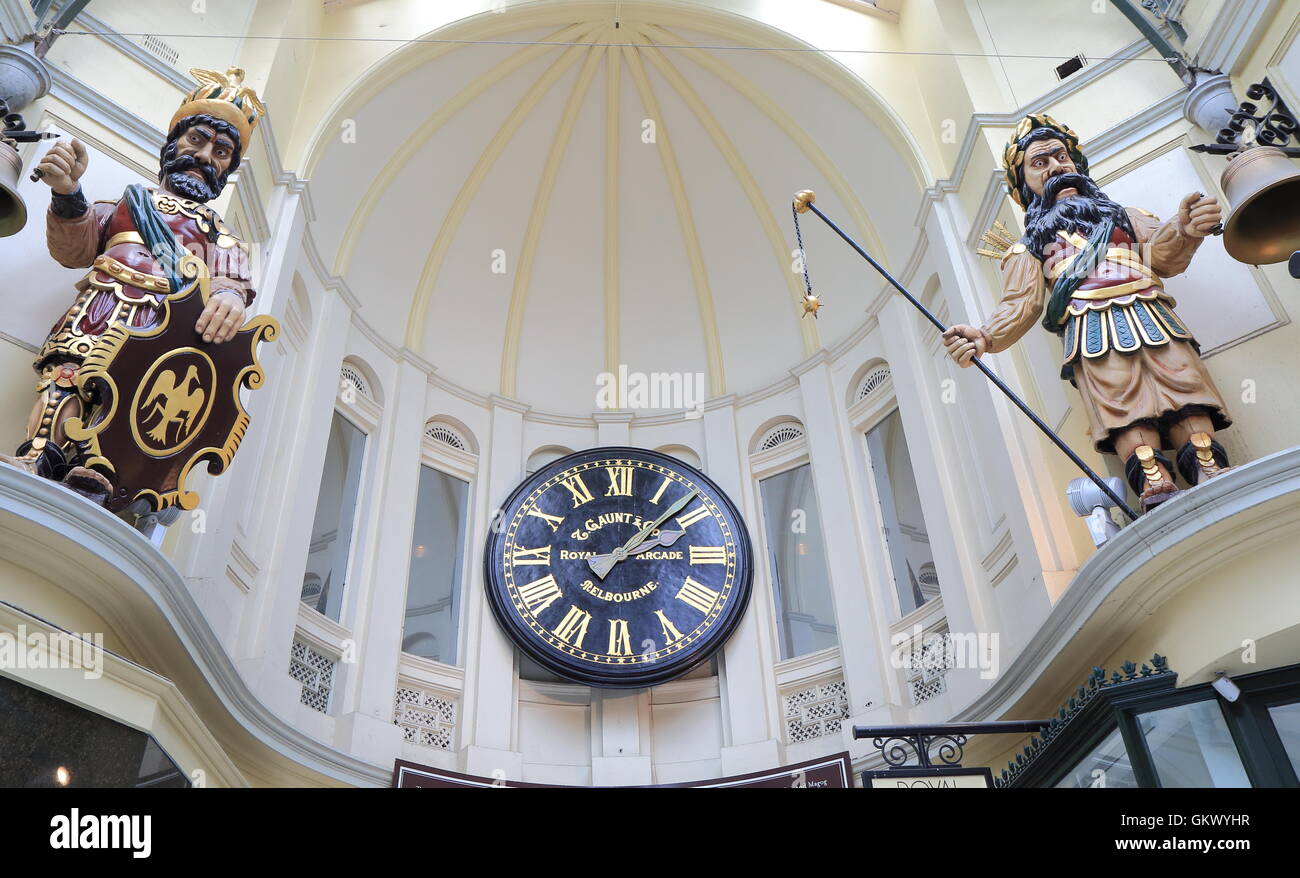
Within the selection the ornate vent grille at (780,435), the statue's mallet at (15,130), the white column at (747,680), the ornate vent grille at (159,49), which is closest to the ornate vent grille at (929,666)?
the white column at (747,680)

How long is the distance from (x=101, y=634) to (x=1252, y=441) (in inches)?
217

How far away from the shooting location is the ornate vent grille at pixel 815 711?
26.0ft

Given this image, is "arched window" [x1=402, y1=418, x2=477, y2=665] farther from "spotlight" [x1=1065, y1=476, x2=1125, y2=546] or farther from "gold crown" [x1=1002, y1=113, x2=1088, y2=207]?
"gold crown" [x1=1002, y1=113, x2=1088, y2=207]

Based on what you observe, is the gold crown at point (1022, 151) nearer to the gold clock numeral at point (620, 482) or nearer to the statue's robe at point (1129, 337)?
the statue's robe at point (1129, 337)

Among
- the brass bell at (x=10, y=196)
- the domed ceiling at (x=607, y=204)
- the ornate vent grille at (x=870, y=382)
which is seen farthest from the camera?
the domed ceiling at (x=607, y=204)

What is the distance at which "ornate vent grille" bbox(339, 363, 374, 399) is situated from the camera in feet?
28.6

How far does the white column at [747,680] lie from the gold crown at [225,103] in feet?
15.9

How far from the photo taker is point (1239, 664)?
4363 millimetres

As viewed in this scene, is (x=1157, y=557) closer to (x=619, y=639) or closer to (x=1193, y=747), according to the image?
(x=1193, y=747)

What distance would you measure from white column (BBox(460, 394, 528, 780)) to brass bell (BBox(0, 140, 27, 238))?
4.57 metres

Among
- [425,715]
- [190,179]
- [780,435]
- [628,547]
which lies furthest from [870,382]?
[190,179]
